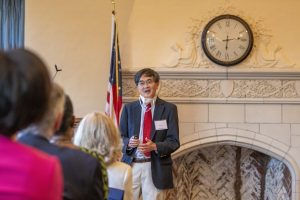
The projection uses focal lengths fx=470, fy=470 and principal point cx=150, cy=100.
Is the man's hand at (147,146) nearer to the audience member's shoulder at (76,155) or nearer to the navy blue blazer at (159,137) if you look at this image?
the navy blue blazer at (159,137)

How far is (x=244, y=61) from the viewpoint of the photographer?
177 inches

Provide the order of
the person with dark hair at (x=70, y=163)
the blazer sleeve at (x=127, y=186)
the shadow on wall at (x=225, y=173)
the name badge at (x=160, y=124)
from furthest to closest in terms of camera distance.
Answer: the shadow on wall at (x=225, y=173)
the name badge at (x=160, y=124)
the blazer sleeve at (x=127, y=186)
the person with dark hair at (x=70, y=163)

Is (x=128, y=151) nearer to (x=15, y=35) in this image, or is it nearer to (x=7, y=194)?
(x=15, y=35)

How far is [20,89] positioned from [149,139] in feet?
8.96

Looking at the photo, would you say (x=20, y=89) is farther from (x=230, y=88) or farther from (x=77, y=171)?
(x=230, y=88)

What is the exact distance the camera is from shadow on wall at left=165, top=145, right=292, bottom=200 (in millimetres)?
4785

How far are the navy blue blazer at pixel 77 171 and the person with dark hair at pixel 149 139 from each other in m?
1.97

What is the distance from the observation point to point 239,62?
446 centimetres

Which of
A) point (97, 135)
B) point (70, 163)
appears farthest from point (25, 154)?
point (97, 135)

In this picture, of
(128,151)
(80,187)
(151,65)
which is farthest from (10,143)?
(151,65)

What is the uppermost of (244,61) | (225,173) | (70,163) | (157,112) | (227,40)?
(227,40)

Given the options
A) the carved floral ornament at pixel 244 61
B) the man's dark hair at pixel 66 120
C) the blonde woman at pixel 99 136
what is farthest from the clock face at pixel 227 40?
the man's dark hair at pixel 66 120

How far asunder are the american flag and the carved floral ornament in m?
0.49

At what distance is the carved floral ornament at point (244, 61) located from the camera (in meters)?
4.49
